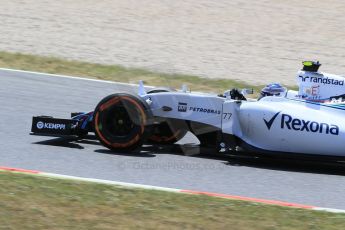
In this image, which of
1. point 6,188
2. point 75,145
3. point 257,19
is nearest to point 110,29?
point 257,19

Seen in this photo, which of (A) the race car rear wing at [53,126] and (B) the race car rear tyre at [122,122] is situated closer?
(B) the race car rear tyre at [122,122]

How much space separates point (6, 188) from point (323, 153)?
3438mm

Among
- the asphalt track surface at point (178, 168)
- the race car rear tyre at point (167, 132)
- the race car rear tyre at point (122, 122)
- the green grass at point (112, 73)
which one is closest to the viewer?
the asphalt track surface at point (178, 168)

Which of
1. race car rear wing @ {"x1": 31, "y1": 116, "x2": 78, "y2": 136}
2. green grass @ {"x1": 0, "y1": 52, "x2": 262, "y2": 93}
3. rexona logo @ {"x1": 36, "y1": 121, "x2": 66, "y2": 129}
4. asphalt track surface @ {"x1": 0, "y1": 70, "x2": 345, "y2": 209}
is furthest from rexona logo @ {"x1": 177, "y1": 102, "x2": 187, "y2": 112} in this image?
green grass @ {"x1": 0, "y1": 52, "x2": 262, "y2": 93}

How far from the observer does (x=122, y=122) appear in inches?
324

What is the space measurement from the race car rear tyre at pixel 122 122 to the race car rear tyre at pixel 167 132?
1.36 feet

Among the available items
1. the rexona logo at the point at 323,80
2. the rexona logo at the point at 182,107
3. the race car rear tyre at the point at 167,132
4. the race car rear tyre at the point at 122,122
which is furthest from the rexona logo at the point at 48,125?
the rexona logo at the point at 323,80

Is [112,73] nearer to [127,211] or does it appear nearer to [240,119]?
[240,119]

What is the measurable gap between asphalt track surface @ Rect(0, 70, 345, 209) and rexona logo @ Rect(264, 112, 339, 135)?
1.64 feet

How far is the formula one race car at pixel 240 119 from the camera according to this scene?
783 centimetres

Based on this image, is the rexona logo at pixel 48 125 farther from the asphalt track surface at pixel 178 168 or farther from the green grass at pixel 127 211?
the green grass at pixel 127 211

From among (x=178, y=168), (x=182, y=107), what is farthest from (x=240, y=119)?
(x=178, y=168)

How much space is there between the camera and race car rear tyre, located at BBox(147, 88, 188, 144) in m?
8.55

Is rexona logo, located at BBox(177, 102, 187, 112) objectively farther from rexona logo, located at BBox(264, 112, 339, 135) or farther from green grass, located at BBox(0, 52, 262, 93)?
green grass, located at BBox(0, 52, 262, 93)
